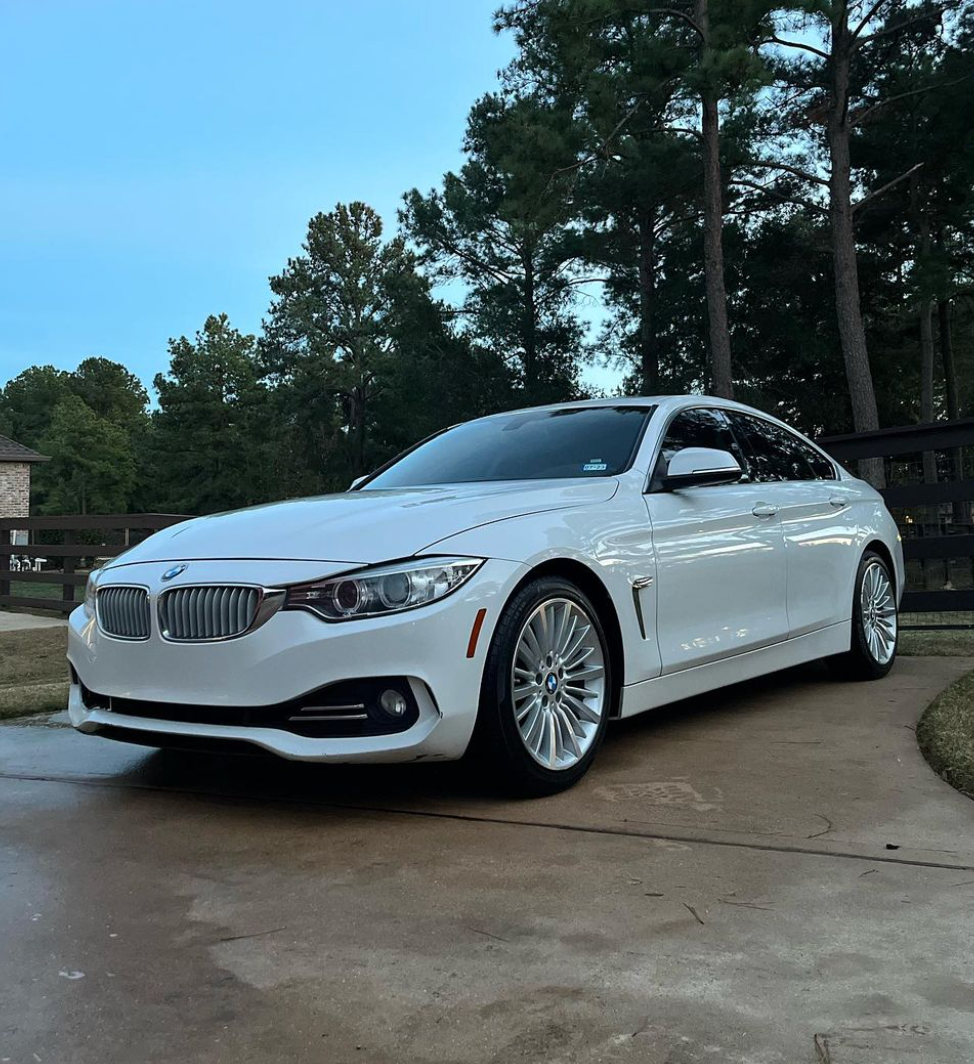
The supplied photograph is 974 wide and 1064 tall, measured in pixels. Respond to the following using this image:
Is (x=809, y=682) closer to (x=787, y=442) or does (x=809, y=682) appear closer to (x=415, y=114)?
(x=787, y=442)

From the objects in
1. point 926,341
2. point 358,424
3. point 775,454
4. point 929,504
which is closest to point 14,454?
point 358,424

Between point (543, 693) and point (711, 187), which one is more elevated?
point (711, 187)

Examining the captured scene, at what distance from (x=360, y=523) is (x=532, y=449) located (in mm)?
1335

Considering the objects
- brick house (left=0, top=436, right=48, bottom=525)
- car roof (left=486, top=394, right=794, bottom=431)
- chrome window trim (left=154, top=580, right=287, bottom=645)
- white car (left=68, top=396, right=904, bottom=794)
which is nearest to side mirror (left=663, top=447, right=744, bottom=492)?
white car (left=68, top=396, right=904, bottom=794)

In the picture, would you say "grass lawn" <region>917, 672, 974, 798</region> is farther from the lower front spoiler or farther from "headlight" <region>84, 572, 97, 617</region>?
"headlight" <region>84, 572, 97, 617</region>

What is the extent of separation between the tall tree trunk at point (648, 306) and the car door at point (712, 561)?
25.1m

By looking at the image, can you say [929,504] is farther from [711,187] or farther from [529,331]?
[529,331]

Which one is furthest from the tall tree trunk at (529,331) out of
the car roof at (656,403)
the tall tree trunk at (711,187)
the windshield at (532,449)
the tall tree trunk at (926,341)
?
the windshield at (532,449)

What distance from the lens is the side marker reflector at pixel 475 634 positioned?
10.6 feet

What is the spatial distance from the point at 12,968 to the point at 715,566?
3016mm

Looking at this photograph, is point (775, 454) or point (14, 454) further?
point (14, 454)

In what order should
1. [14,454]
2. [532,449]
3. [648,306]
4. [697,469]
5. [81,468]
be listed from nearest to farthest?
1. [697,469]
2. [532,449]
3. [648,306]
4. [14,454]
5. [81,468]

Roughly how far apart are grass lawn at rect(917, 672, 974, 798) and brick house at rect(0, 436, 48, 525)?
38.7 m

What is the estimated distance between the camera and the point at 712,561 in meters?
4.36
